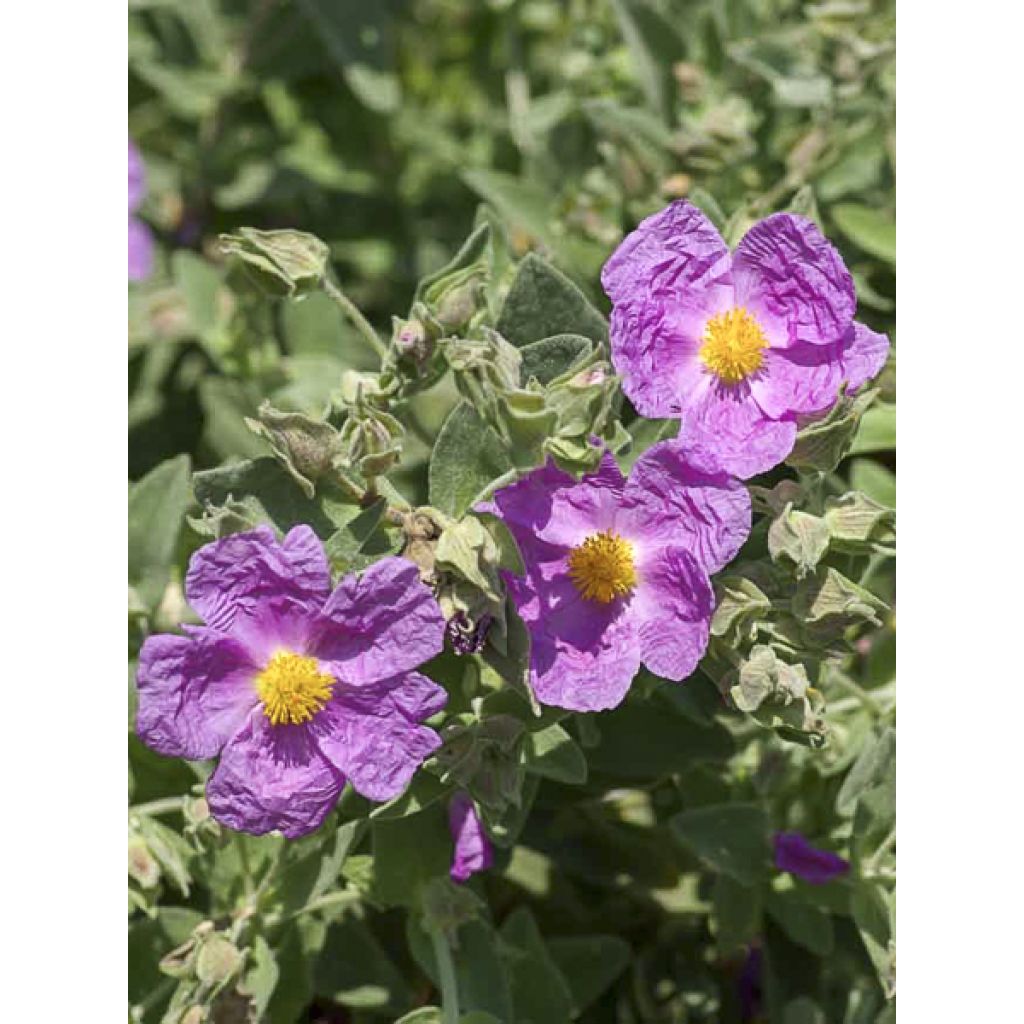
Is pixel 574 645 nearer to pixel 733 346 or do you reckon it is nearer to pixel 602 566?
pixel 602 566

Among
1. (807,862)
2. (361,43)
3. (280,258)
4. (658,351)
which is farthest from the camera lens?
(361,43)

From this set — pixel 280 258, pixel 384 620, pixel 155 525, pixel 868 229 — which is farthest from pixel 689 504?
pixel 868 229

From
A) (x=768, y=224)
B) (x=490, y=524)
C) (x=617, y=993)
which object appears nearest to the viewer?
(x=490, y=524)

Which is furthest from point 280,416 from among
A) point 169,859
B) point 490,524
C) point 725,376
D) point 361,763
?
point 169,859

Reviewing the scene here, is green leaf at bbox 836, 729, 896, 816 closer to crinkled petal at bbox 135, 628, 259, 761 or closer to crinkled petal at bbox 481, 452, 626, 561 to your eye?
crinkled petal at bbox 481, 452, 626, 561

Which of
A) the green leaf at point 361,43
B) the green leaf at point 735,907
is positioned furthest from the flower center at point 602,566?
the green leaf at point 361,43

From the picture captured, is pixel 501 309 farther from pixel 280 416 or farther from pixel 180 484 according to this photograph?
pixel 180 484
